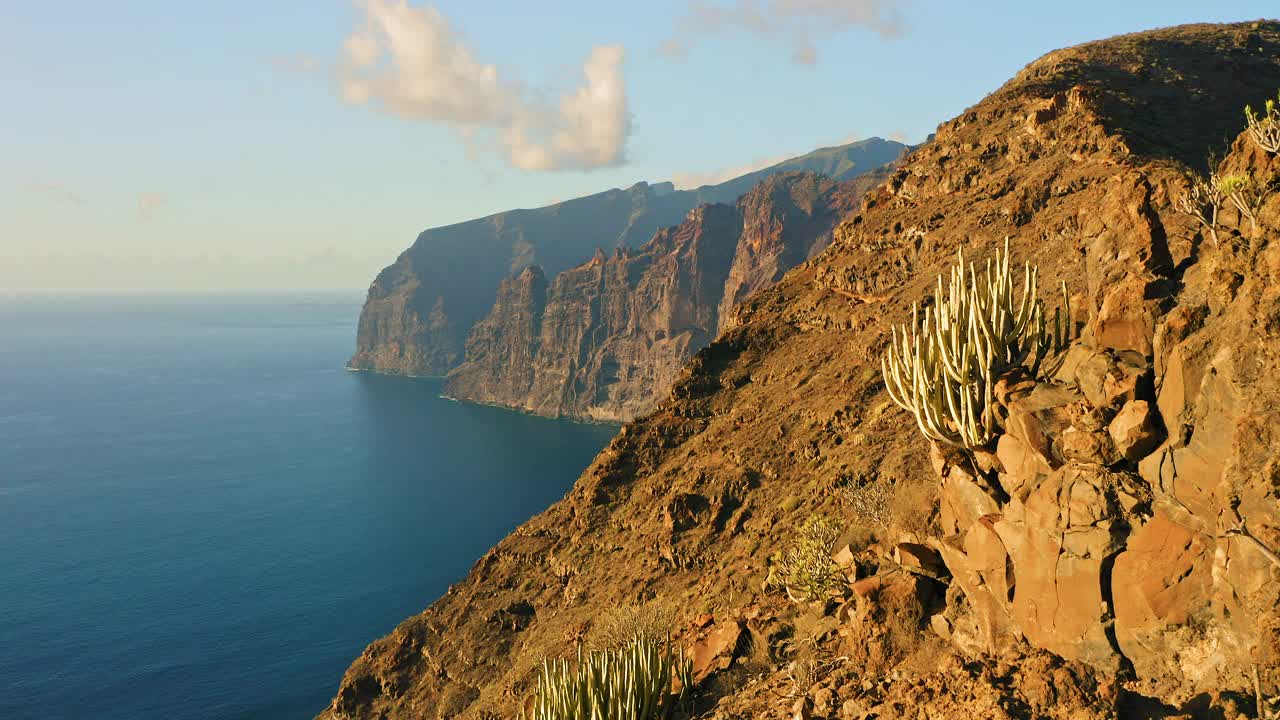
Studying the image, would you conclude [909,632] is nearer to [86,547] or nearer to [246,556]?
[246,556]

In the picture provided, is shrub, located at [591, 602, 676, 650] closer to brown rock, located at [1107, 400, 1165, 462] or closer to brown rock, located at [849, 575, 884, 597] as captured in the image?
brown rock, located at [849, 575, 884, 597]

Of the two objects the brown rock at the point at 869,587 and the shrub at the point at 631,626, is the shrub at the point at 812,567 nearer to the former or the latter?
the shrub at the point at 631,626

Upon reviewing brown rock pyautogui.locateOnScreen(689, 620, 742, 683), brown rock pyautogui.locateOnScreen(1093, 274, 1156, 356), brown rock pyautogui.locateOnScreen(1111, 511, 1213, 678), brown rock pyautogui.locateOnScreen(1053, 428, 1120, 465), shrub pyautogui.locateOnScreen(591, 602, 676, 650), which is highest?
brown rock pyautogui.locateOnScreen(1093, 274, 1156, 356)

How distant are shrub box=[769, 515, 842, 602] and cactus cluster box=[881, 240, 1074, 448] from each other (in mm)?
5993

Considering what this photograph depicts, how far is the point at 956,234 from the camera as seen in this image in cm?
4272

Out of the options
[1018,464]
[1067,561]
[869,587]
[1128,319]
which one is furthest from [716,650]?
[1128,319]

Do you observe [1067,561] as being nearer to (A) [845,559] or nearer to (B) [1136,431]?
(B) [1136,431]

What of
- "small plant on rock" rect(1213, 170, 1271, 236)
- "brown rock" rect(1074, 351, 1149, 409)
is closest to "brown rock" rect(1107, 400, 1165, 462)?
"brown rock" rect(1074, 351, 1149, 409)

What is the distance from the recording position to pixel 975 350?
1309cm

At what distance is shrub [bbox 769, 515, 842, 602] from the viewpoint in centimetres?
1847

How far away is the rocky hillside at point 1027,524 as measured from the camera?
958 cm

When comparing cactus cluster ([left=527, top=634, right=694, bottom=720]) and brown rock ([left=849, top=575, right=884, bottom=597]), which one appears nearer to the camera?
brown rock ([left=849, top=575, right=884, bottom=597])

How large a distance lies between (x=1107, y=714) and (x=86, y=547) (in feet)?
399

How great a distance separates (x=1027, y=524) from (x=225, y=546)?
111860 mm
